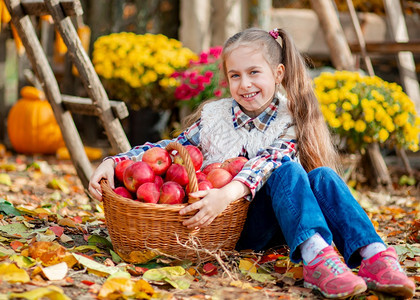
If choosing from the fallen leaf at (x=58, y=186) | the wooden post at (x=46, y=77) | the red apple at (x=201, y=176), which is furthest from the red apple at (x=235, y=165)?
the fallen leaf at (x=58, y=186)

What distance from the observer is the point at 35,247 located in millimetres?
1962

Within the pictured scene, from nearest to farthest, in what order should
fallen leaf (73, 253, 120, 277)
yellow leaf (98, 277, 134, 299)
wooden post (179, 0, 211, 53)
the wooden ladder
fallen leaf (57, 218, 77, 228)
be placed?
yellow leaf (98, 277, 134, 299)
fallen leaf (73, 253, 120, 277)
fallen leaf (57, 218, 77, 228)
the wooden ladder
wooden post (179, 0, 211, 53)

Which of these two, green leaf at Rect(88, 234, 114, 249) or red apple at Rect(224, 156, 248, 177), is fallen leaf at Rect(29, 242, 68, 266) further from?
red apple at Rect(224, 156, 248, 177)

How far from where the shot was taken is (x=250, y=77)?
237cm

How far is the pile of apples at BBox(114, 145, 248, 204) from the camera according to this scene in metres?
2.00

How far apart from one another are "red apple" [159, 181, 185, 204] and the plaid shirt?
0.24 m

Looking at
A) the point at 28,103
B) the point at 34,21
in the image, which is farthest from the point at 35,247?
the point at 34,21

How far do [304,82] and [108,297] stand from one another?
4.71ft

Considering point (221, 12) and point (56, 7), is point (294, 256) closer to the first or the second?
point (56, 7)

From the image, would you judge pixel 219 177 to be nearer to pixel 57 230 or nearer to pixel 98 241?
pixel 98 241

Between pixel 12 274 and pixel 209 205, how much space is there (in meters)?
0.71

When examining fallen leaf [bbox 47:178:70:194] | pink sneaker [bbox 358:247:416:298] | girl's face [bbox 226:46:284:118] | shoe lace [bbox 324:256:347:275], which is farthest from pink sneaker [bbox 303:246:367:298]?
fallen leaf [bbox 47:178:70:194]

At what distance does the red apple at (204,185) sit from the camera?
205 centimetres

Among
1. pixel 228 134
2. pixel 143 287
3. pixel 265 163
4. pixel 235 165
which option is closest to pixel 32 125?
pixel 228 134
